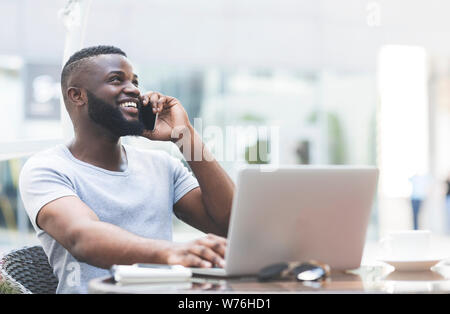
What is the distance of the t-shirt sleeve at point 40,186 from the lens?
5.11ft

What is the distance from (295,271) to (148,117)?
34.7 inches

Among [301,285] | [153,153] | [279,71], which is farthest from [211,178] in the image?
[279,71]

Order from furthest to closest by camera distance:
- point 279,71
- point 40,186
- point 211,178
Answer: point 279,71 < point 211,178 < point 40,186

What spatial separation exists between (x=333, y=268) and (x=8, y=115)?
2.64 m

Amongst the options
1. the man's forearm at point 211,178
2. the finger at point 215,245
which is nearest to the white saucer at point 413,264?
the finger at point 215,245

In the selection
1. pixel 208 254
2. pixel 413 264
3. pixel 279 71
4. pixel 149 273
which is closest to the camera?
pixel 149 273

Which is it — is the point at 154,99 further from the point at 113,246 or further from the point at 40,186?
the point at 113,246

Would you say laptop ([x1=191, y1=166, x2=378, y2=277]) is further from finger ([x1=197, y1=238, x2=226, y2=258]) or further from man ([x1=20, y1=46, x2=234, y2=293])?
man ([x1=20, y1=46, x2=234, y2=293])

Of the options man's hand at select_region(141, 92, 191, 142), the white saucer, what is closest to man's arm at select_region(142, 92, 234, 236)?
man's hand at select_region(141, 92, 191, 142)

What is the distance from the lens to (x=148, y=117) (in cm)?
196

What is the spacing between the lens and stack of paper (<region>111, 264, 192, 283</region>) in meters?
1.13

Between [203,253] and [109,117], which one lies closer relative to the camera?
[203,253]

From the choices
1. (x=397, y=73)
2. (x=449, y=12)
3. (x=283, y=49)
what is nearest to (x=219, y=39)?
(x=283, y=49)

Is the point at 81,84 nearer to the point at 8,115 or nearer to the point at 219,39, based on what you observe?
the point at 8,115
